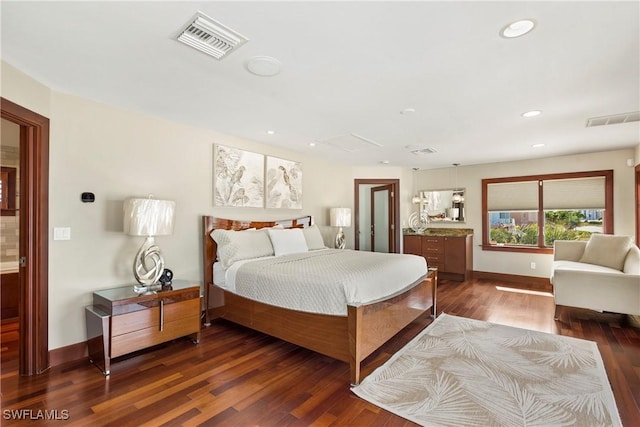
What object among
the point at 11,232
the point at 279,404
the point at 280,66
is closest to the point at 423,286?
the point at 279,404

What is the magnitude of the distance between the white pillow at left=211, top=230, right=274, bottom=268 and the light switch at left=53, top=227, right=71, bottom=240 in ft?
4.44

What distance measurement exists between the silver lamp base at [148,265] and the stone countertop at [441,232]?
16.5 feet

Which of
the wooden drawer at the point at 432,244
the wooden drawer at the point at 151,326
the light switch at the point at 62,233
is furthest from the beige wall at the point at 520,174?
the light switch at the point at 62,233

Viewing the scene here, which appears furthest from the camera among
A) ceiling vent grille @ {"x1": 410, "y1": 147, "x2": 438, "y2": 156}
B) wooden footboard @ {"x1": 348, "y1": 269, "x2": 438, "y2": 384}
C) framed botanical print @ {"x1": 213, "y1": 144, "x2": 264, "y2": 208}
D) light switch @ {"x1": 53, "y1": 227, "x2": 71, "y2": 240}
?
ceiling vent grille @ {"x1": 410, "y1": 147, "x2": 438, "y2": 156}

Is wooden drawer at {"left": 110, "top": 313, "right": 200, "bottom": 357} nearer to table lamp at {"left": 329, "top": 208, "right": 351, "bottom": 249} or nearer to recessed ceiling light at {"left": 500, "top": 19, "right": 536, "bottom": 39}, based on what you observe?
table lamp at {"left": 329, "top": 208, "right": 351, "bottom": 249}

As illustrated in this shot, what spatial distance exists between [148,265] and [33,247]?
2.79ft

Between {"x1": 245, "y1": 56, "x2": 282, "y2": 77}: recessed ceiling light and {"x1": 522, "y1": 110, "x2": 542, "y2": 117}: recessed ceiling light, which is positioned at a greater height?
{"x1": 245, "y1": 56, "x2": 282, "y2": 77}: recessed ceiling light

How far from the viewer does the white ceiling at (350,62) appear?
5.40 feet

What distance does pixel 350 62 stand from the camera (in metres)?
2.15

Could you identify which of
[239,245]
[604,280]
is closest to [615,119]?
[604,280]

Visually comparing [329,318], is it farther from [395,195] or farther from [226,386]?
[395,195]

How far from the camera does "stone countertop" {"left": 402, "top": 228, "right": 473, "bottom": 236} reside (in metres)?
6.32

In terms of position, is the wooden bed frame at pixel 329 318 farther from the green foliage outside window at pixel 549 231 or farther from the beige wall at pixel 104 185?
the green foliage outside window at pixel 549 231

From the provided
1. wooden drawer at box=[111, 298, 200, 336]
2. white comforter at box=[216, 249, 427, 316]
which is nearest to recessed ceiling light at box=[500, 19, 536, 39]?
white comforter at box=[216, 249, 427, 316]
